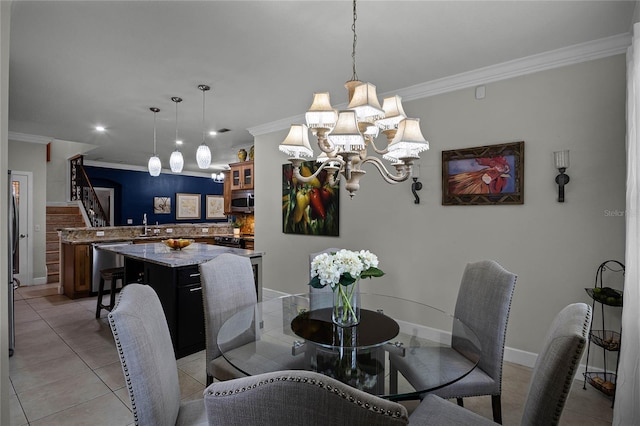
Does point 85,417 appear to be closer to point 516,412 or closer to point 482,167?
point 516,412

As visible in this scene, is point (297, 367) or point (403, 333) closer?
point (297, 367)

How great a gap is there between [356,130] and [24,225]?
6476 mm

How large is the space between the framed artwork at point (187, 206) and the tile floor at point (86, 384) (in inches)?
249

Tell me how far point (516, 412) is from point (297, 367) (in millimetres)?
1700

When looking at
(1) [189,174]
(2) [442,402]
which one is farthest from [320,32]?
(1) [189,174]

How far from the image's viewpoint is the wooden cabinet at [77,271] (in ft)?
16.4

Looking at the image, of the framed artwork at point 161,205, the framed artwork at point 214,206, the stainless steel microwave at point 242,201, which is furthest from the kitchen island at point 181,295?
the framed artwork at point 214,206

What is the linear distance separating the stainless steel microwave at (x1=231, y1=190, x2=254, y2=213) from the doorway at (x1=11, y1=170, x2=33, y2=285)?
11.1 feet

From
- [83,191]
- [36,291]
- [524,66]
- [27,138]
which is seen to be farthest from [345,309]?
[83,191]

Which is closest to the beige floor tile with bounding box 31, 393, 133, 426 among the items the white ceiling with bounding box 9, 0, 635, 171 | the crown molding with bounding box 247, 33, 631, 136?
the white ceiling with bounding box 9, 0, 635, 171

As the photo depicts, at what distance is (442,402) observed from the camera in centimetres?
151

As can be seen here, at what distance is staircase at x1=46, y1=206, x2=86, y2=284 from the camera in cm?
631

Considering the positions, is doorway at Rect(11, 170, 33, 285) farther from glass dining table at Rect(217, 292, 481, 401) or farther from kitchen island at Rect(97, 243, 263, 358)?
glass dining table at Rect(217, 292, 481, 401)

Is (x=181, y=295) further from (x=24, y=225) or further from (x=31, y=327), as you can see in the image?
(x=24, y=225)
